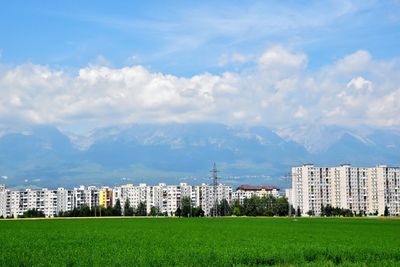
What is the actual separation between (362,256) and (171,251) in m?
10.0

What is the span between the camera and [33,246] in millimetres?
34000

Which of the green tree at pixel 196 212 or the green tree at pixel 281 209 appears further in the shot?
the green tree at pixel 281 209

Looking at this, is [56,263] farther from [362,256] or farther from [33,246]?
[362,256]

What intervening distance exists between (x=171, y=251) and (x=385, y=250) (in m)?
12.2

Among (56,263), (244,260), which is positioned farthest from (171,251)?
(56,263)

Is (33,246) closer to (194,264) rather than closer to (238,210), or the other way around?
(194,264)

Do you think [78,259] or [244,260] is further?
[244,260]

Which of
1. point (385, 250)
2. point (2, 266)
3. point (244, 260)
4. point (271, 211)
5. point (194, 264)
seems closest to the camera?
point (2, 266)

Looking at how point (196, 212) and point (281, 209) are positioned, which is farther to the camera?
point (281, 209)

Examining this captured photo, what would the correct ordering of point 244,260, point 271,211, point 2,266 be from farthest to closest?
point 271,211, point 244,260, point 2,266

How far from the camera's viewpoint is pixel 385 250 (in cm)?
3275

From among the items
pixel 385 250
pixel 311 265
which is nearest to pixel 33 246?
pixel 311 265

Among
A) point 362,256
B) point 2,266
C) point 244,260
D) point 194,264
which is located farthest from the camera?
point 362,256

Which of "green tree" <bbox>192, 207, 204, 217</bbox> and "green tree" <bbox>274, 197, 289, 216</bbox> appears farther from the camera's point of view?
"green tree" <bbox>274, 197, 289, 216</bbox>
